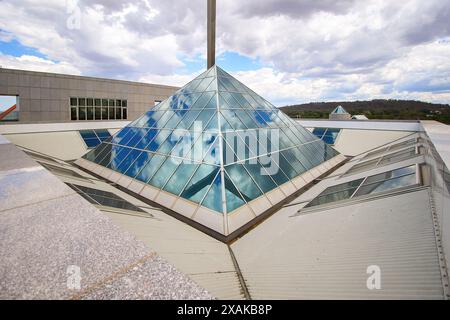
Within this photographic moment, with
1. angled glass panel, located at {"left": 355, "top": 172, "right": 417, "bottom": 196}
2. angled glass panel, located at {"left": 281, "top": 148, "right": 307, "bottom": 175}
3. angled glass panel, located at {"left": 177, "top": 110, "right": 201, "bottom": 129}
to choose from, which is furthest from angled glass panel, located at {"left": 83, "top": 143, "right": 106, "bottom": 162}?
angled glass panel, located at {"left": 355, "top": 172, "right": 417, "bottom": 196}

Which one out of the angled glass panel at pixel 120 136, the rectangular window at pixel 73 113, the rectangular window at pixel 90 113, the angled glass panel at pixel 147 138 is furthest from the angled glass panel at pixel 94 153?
the rectangular window at pixel 90 113

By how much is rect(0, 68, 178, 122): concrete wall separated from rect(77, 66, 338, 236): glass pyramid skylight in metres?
18.0

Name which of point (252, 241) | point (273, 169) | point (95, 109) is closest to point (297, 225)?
point (252, 241)

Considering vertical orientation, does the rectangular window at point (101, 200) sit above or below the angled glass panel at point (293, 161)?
below

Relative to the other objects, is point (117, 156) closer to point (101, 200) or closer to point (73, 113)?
point (101, 200)

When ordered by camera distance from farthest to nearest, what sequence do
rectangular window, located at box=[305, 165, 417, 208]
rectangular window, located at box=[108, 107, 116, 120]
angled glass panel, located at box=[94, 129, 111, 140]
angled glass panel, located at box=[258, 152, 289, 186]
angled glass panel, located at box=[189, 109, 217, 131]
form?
rectangular window, located at box=[108, 107, 116, 120]
angled glass panel, located at box=[94, 129, 111, 140]
angled glass panel, located at box=[189, 109, 217, 131]
angled glass panel, located at box=[258, 152, 289, 186]
rectangular window, located at box=[305, 165, 417, 208]

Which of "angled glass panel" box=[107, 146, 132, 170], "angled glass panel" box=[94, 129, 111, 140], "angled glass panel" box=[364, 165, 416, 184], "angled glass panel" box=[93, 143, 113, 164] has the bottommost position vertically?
"angled glass panel" box=[364, 165, 416, 184]

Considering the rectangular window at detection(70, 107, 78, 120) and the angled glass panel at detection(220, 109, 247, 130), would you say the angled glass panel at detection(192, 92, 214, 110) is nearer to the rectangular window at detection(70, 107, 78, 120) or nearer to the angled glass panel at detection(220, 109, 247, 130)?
the angled glass panel at detection(220, 109, 247, 130)

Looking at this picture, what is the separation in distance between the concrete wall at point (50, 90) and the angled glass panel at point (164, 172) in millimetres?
26713

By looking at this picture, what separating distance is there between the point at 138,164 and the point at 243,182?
6.60 metres

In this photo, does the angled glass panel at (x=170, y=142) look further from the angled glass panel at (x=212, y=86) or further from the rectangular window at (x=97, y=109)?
the rectangular window at (x=97, y=109)

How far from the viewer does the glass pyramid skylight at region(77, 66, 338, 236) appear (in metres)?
9.75

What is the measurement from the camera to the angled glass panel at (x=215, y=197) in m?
9.16
